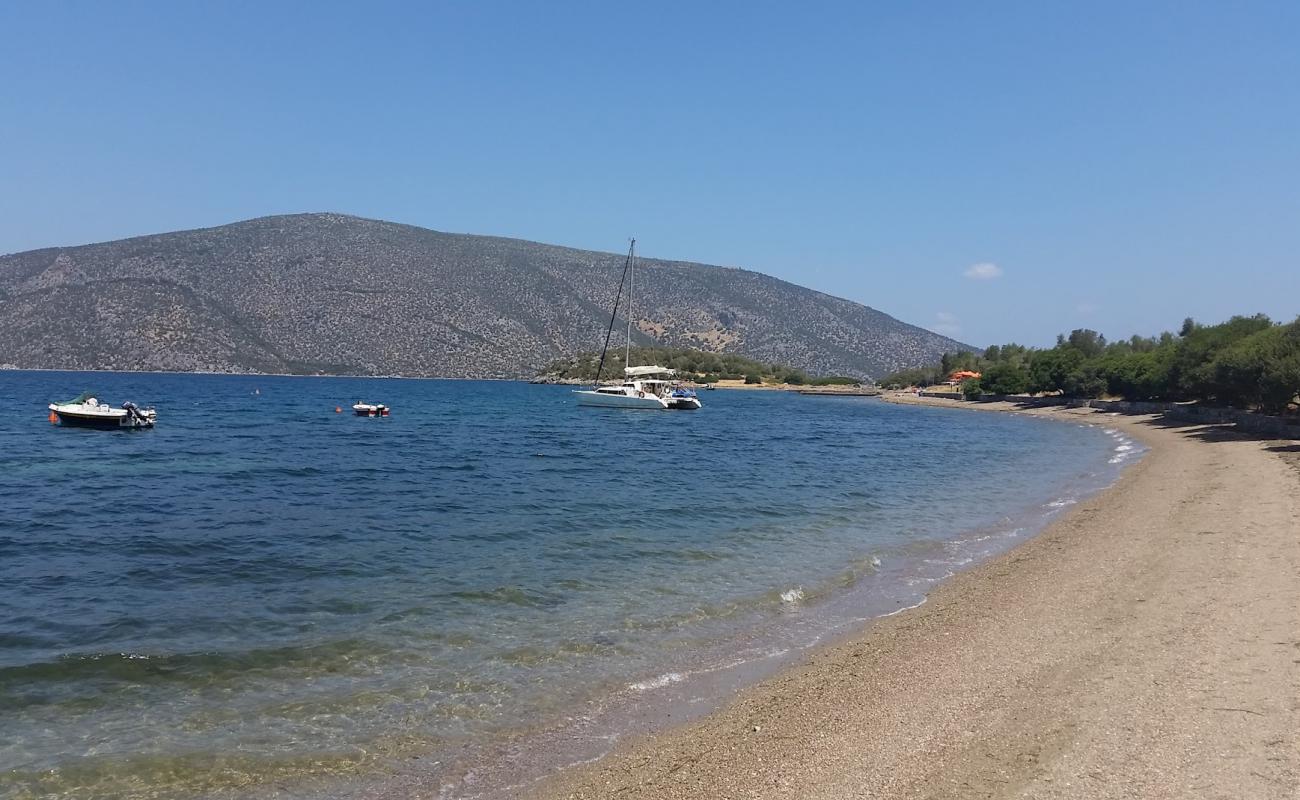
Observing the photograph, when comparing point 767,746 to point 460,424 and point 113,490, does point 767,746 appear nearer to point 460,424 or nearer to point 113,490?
point 113,490

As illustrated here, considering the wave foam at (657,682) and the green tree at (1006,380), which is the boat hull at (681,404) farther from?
the wave foam at (657,682)

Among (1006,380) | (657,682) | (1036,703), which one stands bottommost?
(657,682)

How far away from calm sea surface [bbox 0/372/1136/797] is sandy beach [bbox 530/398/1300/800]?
131 cm

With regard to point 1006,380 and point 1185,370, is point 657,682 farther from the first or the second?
point 1006,380

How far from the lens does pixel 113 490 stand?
24875mm

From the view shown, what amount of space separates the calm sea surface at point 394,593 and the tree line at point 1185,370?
19.5 m

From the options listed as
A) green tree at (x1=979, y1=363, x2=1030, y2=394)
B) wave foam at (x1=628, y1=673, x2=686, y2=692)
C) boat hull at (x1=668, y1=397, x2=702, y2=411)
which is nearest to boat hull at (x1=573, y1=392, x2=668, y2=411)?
boat hull at (x1=668, y1=397, x2=702, y2=411)

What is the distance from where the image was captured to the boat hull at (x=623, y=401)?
90562 mm

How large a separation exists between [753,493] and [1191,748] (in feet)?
68.4

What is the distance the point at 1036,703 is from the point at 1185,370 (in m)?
75.5

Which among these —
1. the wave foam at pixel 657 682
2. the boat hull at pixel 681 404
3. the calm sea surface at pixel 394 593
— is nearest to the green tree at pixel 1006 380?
the boat hull at pixel 681 404

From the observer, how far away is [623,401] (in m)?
91.6

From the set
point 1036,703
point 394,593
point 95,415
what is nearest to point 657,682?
point 1036,703

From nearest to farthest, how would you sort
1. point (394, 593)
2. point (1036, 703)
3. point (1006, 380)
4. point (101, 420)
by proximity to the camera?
point (1036, 703), point (394, 593), point (101, 420), point (1006, 380)
